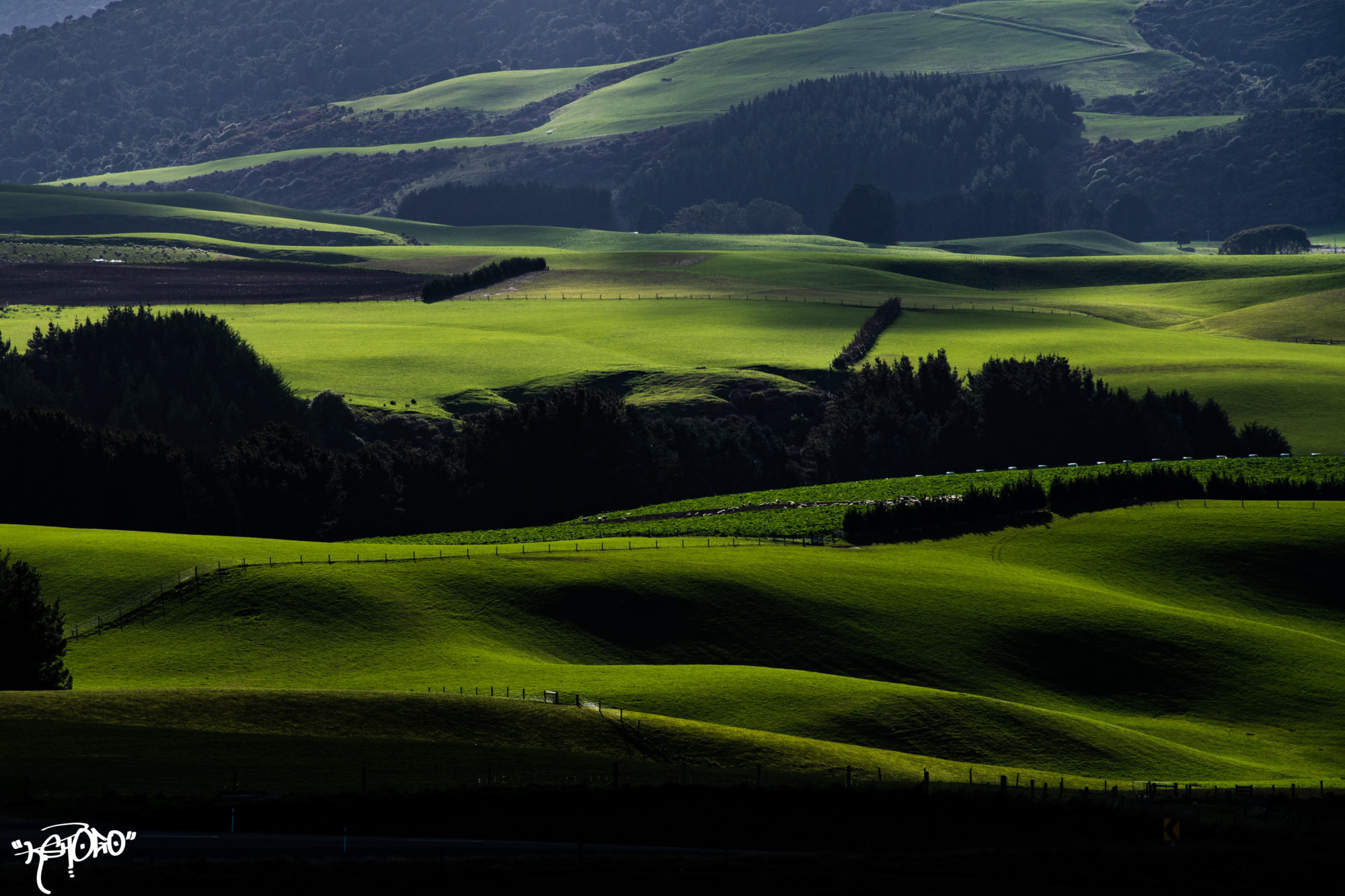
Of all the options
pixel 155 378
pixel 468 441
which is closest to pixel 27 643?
pixel 468 441

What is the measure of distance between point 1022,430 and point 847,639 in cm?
7376

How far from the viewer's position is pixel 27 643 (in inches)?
2709

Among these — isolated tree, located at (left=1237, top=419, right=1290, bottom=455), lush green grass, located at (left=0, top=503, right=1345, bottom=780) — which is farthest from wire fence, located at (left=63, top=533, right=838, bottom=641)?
isolated tree, located at (left=1237, top=419, right=1290, bottom=455)

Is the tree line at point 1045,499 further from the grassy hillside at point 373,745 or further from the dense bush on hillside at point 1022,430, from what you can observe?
the grassy hillside at point 373,745

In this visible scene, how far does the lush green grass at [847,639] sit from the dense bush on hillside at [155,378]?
2065 inches

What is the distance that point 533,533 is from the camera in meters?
115

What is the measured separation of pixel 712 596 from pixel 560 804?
132 ft

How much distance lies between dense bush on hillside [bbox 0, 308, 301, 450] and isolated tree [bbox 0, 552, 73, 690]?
75.4 m

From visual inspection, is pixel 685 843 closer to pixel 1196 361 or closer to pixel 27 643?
pixel 27 643

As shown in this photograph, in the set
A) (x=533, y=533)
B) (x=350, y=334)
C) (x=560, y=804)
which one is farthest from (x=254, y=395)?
(x=560, y=804)

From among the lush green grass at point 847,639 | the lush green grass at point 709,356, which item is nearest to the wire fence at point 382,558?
the lush green grass at point 847,639

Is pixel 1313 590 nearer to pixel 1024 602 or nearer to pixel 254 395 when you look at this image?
pixel 1024 602

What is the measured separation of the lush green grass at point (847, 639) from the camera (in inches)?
2717

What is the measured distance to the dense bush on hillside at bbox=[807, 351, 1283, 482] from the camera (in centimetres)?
14725
